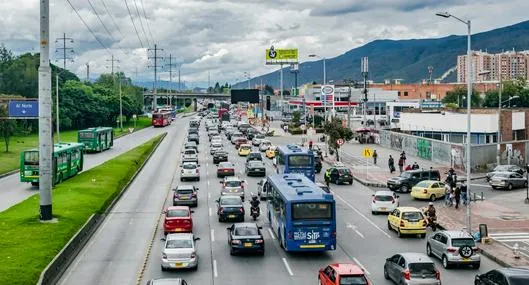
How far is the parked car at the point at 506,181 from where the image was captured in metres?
55.8

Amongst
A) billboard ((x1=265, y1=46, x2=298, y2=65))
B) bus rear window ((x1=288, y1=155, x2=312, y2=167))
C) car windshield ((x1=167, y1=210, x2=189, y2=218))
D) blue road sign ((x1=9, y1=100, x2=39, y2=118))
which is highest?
billboard ((x1=265, y1=46, x2=298, y2=65))

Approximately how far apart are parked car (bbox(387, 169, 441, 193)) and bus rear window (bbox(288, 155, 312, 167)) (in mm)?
7565

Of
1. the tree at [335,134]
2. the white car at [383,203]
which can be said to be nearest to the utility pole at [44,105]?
the white car at [383,203]

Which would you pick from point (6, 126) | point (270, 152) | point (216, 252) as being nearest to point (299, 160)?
point (216, 252)

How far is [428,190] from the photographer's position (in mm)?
50469

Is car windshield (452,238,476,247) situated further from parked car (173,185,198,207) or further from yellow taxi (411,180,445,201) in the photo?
parked car (173,185,198,207)

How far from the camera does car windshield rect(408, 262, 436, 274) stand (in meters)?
25.3

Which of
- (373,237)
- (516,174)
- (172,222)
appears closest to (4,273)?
(172,222)

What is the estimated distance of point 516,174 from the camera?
187 ft

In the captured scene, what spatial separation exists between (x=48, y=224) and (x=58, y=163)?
20.0m

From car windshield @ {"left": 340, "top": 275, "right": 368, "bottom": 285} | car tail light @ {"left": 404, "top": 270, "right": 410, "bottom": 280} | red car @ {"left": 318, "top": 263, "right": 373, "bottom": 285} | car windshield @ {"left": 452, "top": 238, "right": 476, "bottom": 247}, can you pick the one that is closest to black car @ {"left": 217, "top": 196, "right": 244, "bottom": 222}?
car windshield @ {"left": 452, "top": 238, "right": 476, "bottom": 247}

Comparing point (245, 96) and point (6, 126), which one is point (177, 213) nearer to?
point (6, 126)

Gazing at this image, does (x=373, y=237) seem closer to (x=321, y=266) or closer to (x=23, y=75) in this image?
(x=321, y=266)

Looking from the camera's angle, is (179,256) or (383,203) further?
(383,203)
